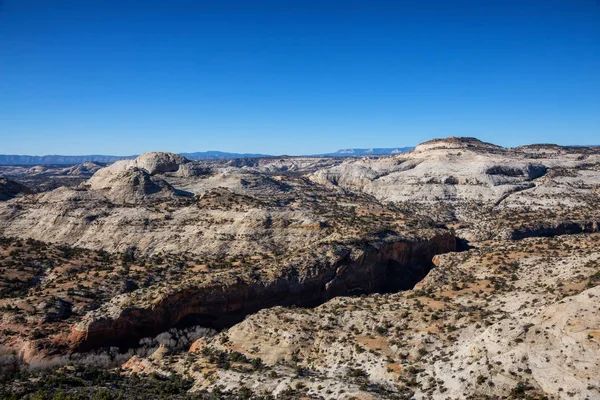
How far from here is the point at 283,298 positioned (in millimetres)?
39250

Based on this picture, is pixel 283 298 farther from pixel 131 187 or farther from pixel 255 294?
pixel 131 187

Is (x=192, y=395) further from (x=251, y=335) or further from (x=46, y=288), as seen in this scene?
(x=46, y=288)

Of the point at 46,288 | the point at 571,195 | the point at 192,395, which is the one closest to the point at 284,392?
the point at 192,395

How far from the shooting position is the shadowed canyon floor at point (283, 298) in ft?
76.5

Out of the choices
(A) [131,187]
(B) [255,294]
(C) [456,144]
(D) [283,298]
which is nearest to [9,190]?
(A) [131,187]

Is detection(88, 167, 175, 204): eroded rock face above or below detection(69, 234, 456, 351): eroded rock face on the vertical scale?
above

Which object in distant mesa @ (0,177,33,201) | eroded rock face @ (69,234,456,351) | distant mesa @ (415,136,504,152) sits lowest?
eroded rock face @ (69,234,456,351)

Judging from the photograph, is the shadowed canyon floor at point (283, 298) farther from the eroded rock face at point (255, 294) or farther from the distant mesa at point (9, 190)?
the distant mesa at point (9, 190)

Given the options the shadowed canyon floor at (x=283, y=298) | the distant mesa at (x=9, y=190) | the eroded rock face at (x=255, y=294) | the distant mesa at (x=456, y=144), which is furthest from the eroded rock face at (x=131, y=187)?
the distant mesa at (x=456, y=144)

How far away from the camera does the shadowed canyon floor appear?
2331 cm

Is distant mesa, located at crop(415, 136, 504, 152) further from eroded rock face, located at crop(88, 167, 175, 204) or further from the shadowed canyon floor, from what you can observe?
eroded rock face, located at crop(88, 167, 175, 204)

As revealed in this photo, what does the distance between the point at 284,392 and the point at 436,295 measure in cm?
1634

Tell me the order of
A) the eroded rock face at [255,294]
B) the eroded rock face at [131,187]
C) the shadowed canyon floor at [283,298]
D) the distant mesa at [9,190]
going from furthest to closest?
the distant mesa at [9,190], the eroded rock face at [131,187], the eroded rock face at [255,294], the shadowed canyon floor at [283,298]

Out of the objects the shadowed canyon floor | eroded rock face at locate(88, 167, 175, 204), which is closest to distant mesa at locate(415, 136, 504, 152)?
the shadowed canyon floor
